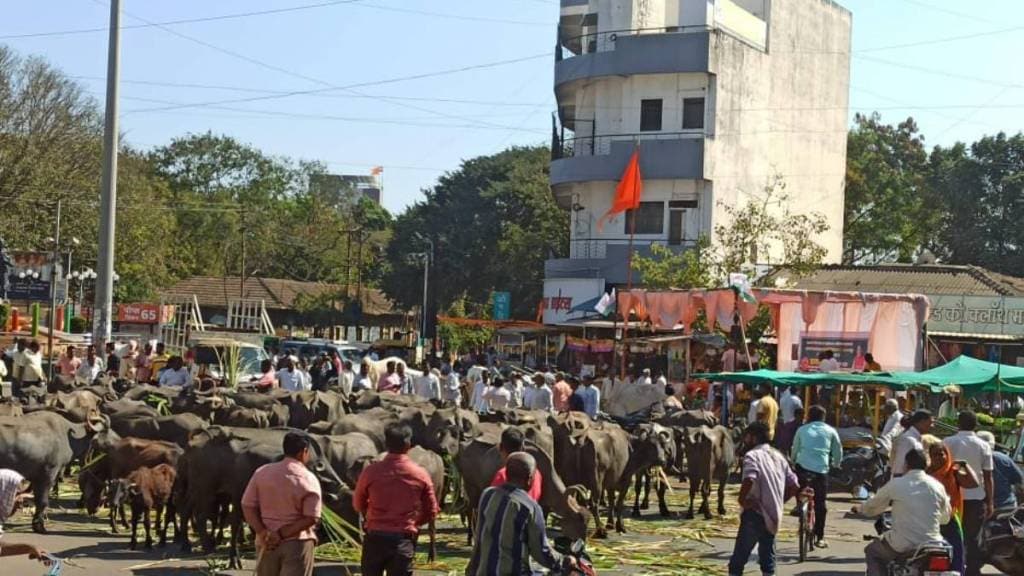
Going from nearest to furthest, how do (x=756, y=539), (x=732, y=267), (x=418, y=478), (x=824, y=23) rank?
1. (x=418, y=478)
2. (x=756, y=539)
3. (x=732, y=267)
4. (x=824, y=23)

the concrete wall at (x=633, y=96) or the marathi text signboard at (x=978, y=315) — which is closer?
the marathi text signboard at (x=978, y=315)

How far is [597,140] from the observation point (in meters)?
51.1

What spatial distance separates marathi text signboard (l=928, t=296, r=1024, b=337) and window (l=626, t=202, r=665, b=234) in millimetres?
11923

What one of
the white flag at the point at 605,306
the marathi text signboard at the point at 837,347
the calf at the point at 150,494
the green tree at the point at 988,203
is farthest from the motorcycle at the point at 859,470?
the green tree at the point at 988,203

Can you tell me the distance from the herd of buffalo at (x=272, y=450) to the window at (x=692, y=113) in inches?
1026

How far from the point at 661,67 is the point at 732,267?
974cm

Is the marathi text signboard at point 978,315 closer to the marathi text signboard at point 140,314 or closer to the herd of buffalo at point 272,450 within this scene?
the herd of buffalo at point 272,450

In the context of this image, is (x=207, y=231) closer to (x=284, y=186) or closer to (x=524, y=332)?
(x=284, y=186)

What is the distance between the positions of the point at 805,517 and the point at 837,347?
13.7 metres

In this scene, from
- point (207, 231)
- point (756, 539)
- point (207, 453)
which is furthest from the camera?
point (207, 231)

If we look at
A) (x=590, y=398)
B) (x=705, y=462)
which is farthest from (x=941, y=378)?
(x=590, y=398)

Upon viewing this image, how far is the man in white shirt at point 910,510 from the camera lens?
443 inches

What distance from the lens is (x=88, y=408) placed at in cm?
2094

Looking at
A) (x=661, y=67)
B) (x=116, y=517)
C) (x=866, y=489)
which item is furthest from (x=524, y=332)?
(x=116, y=517)
